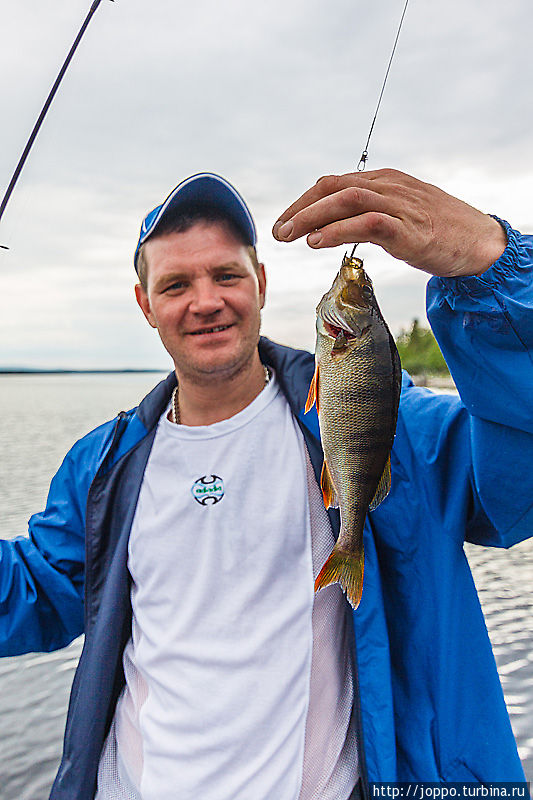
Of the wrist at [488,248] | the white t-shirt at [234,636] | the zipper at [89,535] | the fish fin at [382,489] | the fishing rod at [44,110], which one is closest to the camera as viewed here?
the wrist at [488,248]

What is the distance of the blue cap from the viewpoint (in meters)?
2.39

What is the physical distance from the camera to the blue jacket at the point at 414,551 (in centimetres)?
156

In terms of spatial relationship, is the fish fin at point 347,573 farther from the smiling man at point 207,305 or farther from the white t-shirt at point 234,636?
the smiling man at point 207,305

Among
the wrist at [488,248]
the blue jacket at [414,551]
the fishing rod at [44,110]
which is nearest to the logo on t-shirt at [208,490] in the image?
the blue jacket at [414,551]

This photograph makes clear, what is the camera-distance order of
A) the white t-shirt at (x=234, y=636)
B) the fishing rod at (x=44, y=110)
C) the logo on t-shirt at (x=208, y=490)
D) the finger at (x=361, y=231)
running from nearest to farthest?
the finger at (x=361, y=231)
the white t-shirt at (x=234, y=636)
the logo on t-shirt at (x=208, y=490)
the fishing rod at (x=44, y=110)

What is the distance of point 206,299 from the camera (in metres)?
2.28

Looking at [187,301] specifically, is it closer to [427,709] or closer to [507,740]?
[427,709]

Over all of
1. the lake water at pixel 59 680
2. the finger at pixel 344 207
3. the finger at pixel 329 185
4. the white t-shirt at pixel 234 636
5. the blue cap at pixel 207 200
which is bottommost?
the lake water at pixel 59 680

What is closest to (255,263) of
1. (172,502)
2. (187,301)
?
(187,301)

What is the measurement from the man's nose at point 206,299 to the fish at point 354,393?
27.6 inches

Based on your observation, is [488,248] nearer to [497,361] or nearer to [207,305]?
[497,361]

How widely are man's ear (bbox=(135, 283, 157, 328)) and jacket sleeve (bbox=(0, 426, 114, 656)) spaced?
1.69 feet

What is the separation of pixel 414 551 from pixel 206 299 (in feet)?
3.85

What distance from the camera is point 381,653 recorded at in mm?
1896
